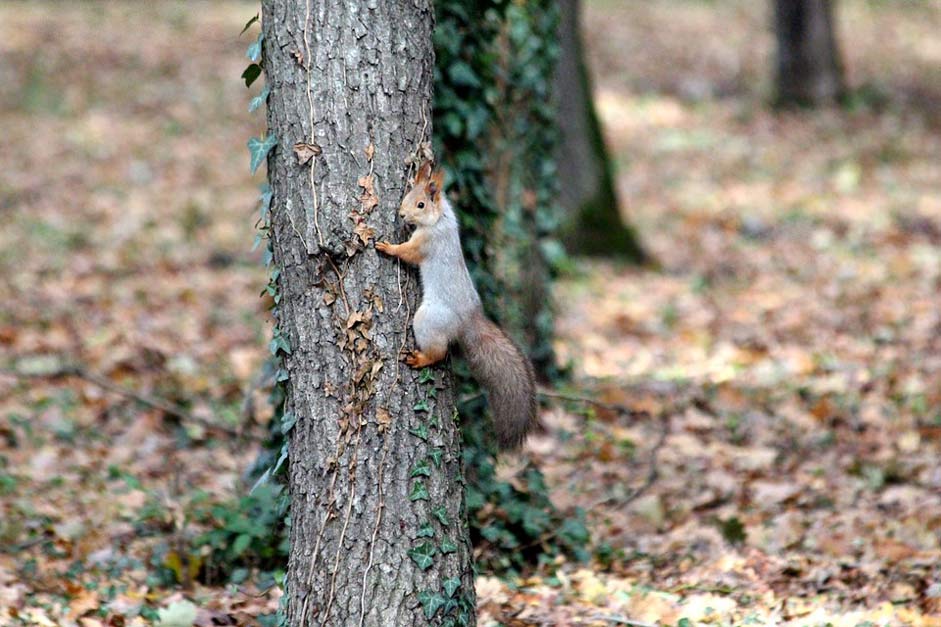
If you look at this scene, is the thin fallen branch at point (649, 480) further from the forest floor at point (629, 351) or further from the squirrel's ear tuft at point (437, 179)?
the squirrel's ear tuft at point (437, 179)

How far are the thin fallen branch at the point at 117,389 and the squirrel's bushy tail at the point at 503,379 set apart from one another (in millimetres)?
2225

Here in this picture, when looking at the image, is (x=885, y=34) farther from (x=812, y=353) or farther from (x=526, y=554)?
(x=526, y=554)

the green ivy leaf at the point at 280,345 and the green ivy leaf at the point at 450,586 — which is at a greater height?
the green ivy leaf at the point at 280,345

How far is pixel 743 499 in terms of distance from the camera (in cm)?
561

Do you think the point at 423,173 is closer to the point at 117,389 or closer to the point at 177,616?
the point at 177,616

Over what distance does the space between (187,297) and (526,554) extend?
486 centimetres

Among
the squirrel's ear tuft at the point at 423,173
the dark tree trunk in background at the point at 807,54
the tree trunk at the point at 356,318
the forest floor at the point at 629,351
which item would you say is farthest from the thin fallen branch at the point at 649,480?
the dark tree trunk in background at the point at 807,54

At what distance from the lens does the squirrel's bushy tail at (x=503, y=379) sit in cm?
388

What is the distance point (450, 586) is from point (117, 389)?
323 centimetres

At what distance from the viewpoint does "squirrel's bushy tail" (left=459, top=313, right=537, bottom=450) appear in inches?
153

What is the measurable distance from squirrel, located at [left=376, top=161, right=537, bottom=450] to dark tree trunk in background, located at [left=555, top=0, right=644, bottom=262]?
5770 millimetres

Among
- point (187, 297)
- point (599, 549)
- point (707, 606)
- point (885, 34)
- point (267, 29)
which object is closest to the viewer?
point (267, 29)

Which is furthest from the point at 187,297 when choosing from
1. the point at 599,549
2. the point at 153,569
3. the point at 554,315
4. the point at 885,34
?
the point at 885,34

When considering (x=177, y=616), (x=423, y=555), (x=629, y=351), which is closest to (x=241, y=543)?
(x=177, y=616)
